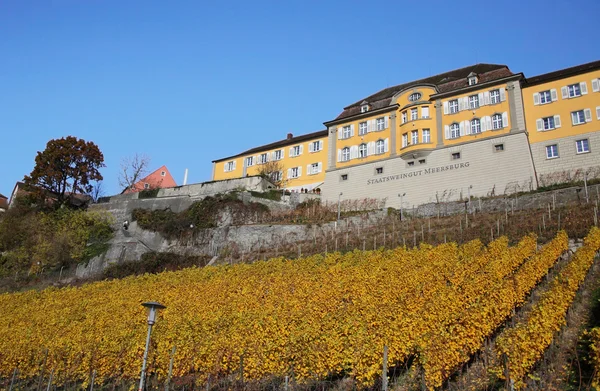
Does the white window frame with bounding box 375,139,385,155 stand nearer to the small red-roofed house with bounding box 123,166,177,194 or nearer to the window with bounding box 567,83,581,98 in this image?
the window with bounding box 567,83,581,98

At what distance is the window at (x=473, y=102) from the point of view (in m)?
38.2

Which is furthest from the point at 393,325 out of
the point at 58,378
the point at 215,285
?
the point at 215,285

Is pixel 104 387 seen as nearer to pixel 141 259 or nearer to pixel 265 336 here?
pixel 265 336

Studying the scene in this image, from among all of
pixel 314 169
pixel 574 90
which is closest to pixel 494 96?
pixel 574 90

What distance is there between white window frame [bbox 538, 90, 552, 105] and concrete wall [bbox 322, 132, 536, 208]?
3779 mm

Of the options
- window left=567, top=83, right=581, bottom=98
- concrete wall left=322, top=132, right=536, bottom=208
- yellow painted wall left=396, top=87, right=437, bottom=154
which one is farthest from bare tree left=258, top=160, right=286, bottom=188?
window left=567, top=83, right=581, bottom=98

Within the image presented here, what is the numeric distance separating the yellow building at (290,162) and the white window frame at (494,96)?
647 inches

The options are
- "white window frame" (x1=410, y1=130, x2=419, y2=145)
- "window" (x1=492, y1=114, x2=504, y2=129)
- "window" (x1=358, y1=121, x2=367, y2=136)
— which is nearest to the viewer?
"window" (x1=492, y1=114, x2=504, y2=129)

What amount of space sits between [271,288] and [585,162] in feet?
84.6

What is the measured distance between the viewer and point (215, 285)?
2202 centimetres

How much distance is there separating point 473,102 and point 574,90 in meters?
7.20

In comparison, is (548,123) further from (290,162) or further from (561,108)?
(290,162)

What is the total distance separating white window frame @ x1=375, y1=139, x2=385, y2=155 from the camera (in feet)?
137

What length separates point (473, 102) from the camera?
38.4 meters
